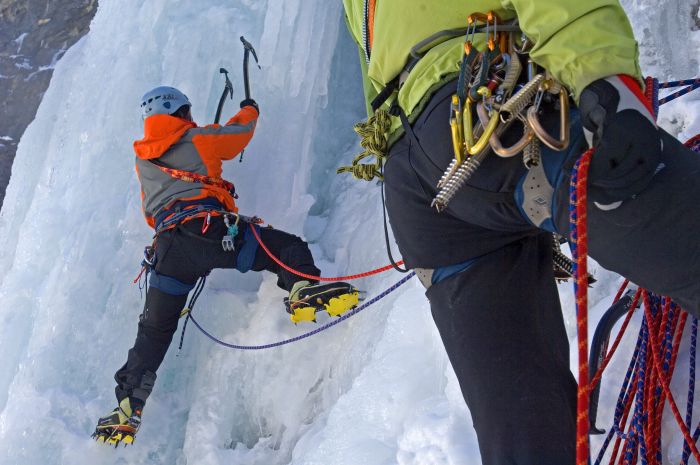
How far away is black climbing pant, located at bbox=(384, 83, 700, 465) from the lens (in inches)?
41.2

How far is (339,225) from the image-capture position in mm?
3588

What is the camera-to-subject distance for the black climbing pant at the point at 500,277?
1.05 m

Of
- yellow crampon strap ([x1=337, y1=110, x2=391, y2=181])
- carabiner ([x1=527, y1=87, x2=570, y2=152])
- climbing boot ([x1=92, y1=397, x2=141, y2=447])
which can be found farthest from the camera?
climbing boot ([x1=92, y1=397, x2=141, y2=447])

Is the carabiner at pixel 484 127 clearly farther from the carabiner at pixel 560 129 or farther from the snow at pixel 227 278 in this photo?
the snow at pixel 227 278

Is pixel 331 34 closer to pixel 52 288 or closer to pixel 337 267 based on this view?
pixel 337 267

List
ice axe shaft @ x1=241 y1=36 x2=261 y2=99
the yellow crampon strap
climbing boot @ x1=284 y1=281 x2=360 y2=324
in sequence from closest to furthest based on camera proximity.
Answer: the yellow crampon strap → climbing boot @ x1=284 y1=281 x2=360 y2=324 → ice axe shaft @ x1=241 y1=36 x2=261 y2=99

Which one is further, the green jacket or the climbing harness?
the climbing harness

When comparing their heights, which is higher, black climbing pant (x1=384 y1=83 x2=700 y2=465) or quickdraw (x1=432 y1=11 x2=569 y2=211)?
quickdraw (x1=432 y1=11 x2=569 y2=211)

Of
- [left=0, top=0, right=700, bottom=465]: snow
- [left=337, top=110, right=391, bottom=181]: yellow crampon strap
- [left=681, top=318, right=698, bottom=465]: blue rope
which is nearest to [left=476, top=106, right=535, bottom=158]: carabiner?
[left=337, top=110, right=391, bottom=181]: yellow crampon strap

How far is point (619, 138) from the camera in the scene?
902 millimetres

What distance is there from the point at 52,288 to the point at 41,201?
797 millimetres

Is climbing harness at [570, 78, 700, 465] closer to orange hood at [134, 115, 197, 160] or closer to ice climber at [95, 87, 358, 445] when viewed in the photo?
ice climber at [95, 87, 358, 445]

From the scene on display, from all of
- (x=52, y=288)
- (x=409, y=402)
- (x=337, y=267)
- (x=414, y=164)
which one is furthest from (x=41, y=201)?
(x=414, y=164)

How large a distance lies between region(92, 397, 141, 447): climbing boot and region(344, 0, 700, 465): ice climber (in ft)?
6.48
